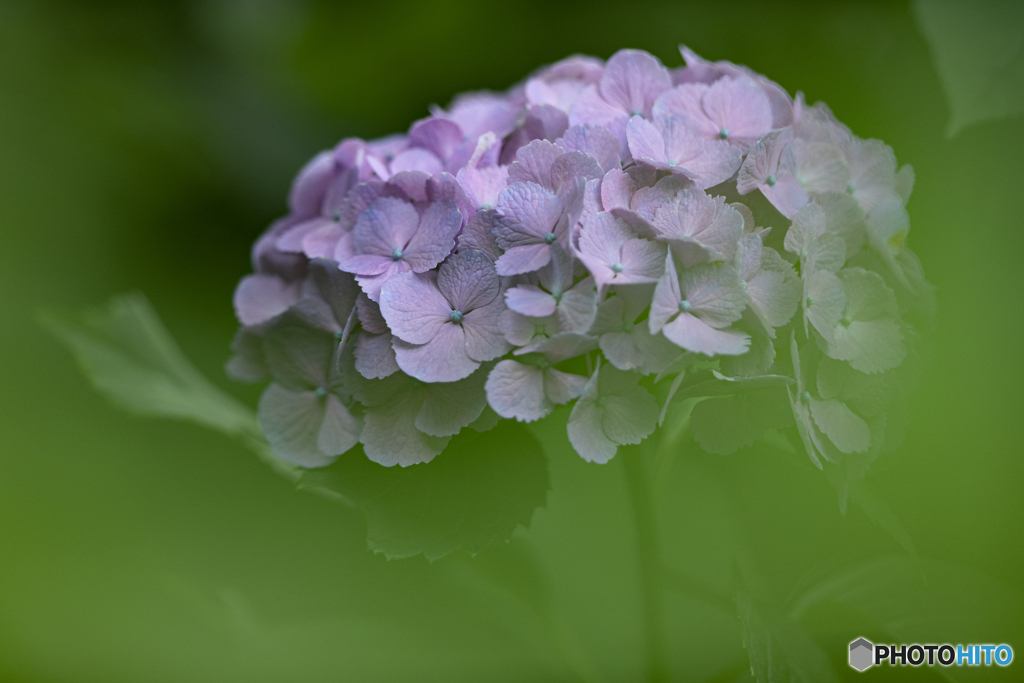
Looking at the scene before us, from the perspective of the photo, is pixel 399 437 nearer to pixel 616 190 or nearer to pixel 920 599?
pixel 616 190

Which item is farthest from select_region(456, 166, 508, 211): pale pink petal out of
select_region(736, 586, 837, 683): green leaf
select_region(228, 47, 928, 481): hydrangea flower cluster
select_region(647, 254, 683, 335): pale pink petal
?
select_region(736, 586, 837, 683): green leaf

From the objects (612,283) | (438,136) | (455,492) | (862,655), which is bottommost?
(862,655)

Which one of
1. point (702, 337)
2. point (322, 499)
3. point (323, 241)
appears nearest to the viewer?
point (702, 337)

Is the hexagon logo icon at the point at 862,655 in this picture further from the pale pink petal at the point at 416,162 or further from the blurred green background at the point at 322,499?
the pale pink petal at the point at 416,162

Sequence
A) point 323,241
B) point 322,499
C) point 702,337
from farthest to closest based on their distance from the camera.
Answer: point 322,499 → point 323,241 → point 702,337

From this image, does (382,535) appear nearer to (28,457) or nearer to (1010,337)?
(1010,337)

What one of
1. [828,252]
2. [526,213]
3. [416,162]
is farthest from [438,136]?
[828,252]
